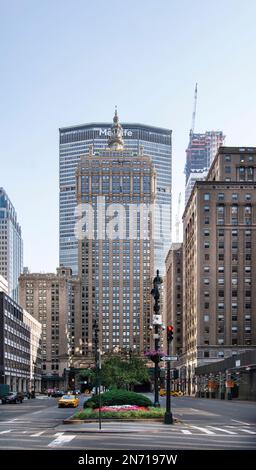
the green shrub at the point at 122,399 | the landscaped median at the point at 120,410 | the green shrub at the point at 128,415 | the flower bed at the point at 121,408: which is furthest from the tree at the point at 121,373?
the green shrub at the point at 128,415

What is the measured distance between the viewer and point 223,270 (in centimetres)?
16212

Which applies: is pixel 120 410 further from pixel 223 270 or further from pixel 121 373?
pixel 223 270

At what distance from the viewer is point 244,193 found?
166 m

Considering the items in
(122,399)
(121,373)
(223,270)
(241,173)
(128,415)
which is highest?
(241,173)

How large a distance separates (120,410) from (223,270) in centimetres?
12277

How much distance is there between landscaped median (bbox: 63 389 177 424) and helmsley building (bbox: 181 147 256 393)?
109 m

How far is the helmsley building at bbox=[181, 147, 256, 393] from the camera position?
518ft

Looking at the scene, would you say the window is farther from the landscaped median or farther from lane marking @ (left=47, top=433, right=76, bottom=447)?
lane marking @ (left=47, top=433, right=76, bottom=447)

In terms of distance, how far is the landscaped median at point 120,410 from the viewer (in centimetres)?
3853

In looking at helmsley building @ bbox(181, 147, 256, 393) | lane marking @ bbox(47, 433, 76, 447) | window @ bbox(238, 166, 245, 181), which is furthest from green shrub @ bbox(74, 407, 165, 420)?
window @ bbox(238, 166, 245, 181)

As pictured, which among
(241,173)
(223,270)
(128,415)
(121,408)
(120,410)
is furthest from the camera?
(241,173)

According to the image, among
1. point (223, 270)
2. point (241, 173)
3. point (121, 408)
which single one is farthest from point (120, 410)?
point (241, 173)
